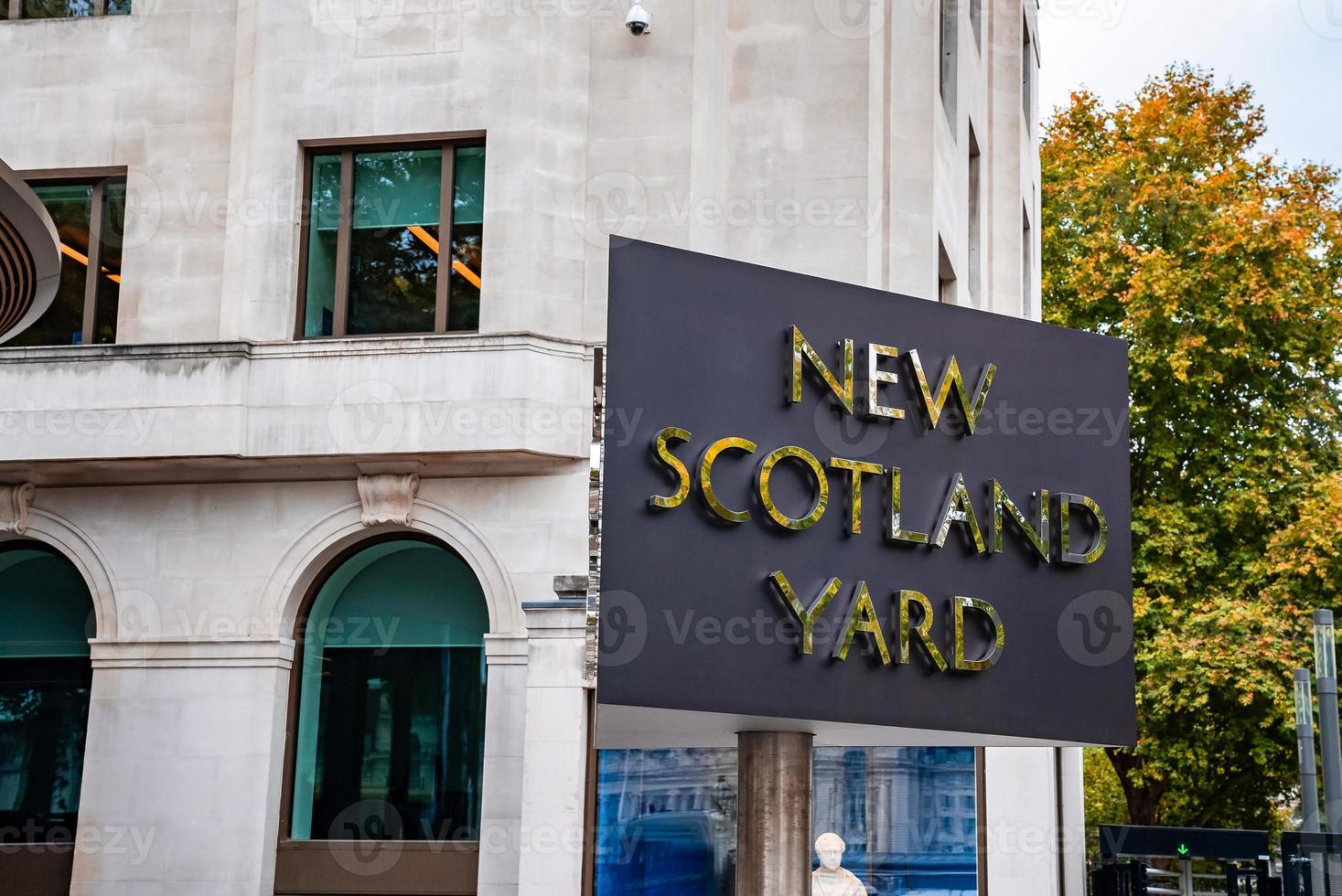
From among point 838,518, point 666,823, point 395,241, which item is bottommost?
point 666,823

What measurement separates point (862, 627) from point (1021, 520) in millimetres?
1535

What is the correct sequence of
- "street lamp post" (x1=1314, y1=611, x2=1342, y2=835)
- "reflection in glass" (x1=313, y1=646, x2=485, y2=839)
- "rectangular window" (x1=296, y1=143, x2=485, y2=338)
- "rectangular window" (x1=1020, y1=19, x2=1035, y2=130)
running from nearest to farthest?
1. "reflection in glass" (x1=313, y1=646, x2=485, y2=839)
2. "rectangular window" (x1=296, y1=143, x2=485, y2=338)
3. "street lamp post" (x1=1314, y1=611, x2=1342, y2=835)
4. "rectangular window" (x1=1020, y1=19, x2=1035, y2=130)

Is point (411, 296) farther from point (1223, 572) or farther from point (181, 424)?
point (1223, 572)

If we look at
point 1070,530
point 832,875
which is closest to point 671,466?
point 1070,530

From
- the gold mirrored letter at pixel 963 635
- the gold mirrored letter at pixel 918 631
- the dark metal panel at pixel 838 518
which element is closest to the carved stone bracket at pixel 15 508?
the dark metal panel at pixel 838 518

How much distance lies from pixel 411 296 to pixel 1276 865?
2082 cm

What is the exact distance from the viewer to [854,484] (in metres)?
10.1

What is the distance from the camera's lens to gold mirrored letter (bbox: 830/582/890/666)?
9711 millimetres

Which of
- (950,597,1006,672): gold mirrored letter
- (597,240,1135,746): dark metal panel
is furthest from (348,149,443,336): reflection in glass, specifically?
(950,597,1006,672): gold mirrored letter

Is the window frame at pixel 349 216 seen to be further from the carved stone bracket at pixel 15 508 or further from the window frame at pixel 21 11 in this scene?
the carved stone bracket at pixel 15 508

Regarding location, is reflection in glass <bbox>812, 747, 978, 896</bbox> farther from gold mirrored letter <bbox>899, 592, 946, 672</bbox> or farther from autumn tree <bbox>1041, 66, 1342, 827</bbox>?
autumn tree <bbox>1041, 66, 1342, 827</bbox>

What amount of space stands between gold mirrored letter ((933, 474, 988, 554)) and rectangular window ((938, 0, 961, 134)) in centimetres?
1424

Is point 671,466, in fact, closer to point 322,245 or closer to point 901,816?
point 901,816

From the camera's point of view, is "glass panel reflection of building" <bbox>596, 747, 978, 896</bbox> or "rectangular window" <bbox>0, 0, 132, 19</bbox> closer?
"glass panel reflection of building" <bbox>596, 747, 978, 896</bbox>
